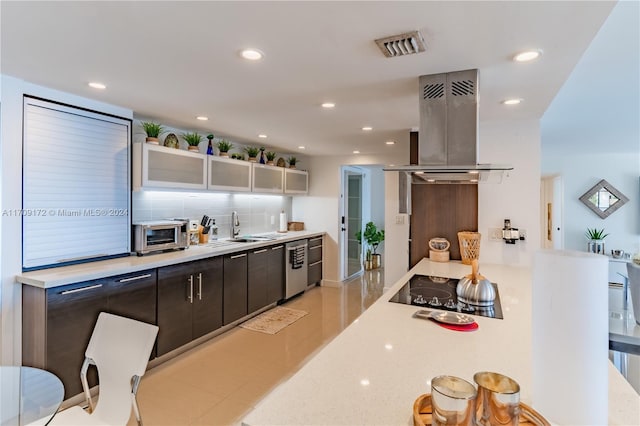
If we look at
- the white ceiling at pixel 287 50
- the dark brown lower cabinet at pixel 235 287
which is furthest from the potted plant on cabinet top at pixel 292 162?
the white ceiling at pixel 287 50

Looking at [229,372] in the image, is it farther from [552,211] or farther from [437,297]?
[552,211]

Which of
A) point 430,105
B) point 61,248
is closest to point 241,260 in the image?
point 61,248

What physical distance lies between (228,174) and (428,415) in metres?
3.72

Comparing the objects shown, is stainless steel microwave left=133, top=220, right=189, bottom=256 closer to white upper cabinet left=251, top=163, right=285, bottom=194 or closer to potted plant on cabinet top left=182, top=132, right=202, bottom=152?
potted plant on cabinet top left=182, top=132, right=202, bottom=152

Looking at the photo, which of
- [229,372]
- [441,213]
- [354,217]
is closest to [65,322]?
[229,372]

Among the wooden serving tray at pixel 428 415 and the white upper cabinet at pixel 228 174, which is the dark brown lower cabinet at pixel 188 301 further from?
the wooden serving tray at pixel 428 415

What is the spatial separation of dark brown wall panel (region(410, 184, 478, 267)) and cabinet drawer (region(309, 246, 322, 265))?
7.59ft

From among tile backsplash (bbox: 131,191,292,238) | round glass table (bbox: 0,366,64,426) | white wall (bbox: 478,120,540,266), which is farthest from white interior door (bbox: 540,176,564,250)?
round glass table (bbox: 0,366,64,426)

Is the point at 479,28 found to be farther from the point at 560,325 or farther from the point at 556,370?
the point at 556,370

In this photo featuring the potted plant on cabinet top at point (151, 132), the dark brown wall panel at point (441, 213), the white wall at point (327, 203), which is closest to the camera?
the potted plant on cabinet top at point (151, 132)

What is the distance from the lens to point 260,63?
2027 millimetres

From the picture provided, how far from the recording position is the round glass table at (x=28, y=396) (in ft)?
4.93

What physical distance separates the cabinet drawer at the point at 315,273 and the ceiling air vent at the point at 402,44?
4.12 meters

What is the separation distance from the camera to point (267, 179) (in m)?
4.94
